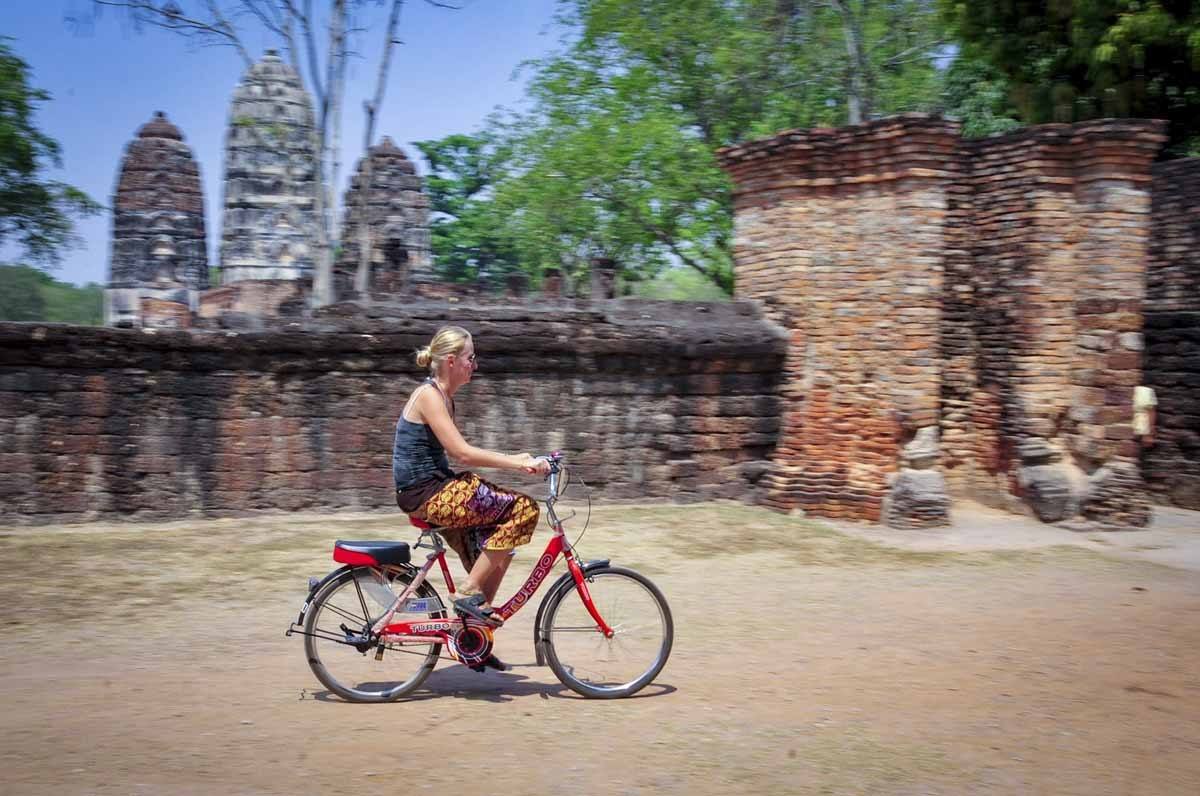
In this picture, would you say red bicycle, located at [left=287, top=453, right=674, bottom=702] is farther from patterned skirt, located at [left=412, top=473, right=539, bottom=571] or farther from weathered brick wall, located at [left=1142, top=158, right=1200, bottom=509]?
weathered brick wall, located at [left=1142, top=158, right=1200, bottom=509]

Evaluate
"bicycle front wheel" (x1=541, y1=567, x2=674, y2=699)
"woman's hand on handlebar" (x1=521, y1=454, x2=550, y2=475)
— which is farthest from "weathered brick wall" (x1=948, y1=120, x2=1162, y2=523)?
"woman's hand on handlebar" (x1=521, y1=454, x2=550, y2=475)

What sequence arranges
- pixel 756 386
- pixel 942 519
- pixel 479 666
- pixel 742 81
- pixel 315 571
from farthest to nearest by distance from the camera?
pixel 742 81, pixel 756 386, pixel 942 519, pixel 315 571, pixel 479 666

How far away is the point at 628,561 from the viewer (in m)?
8.22

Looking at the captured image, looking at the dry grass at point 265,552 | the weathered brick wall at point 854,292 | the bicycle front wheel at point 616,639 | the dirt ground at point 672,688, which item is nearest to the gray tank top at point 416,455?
the bicycle front wheel at point 616,639

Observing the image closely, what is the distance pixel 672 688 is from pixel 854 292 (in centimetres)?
606

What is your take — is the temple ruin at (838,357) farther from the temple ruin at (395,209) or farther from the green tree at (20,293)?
the green tree at (20,293)

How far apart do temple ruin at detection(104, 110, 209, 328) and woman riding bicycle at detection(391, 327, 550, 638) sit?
1751 cm

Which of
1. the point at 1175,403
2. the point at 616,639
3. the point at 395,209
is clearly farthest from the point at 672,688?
the point at 395,209

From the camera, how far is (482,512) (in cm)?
473

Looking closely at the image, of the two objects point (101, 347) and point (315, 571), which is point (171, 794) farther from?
point (101, 347)

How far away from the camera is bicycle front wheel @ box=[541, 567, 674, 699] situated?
4.86 meters

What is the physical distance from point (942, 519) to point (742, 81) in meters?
11.4

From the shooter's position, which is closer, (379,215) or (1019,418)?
(1019,418)

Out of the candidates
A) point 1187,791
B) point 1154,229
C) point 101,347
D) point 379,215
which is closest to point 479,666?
point 1187,791
